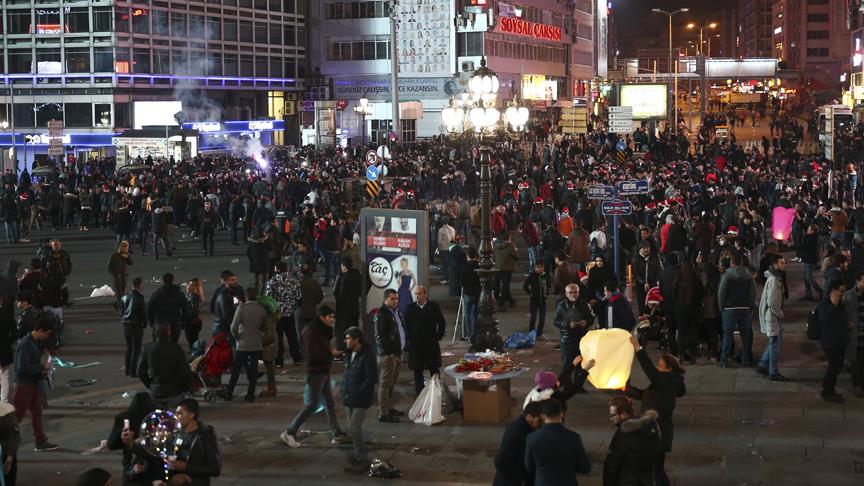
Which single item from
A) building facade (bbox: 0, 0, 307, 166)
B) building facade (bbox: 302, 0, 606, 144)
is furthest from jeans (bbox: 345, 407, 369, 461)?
building facade (bbox: 302, 0, 606, 144)

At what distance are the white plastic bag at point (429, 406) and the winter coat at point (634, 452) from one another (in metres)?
4.90

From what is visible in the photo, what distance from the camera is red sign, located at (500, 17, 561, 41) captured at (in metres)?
86.1

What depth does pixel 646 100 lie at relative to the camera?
6406cm

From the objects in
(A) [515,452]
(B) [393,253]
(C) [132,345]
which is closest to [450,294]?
(B) [393,253]

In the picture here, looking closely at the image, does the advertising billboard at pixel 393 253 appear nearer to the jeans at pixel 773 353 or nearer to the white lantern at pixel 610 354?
the white lantern at pixel 610 354

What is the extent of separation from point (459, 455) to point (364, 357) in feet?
4.85

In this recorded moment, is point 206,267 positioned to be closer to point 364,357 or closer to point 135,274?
point 135,274

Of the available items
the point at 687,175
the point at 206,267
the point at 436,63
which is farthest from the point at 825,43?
the point at 206,267

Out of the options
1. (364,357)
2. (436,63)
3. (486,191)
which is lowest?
(364,357)

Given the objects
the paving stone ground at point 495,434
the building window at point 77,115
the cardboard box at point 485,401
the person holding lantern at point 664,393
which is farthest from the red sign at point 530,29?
the person holding lantern at point 664,393

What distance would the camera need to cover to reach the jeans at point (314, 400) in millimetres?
12828

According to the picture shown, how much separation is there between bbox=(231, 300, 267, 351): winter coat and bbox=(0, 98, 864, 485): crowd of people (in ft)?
0.06

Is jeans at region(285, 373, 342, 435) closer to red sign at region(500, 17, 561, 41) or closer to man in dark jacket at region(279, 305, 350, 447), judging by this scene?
man in dark jacket at region(279, 305, 350, 447)

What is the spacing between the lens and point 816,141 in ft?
211
